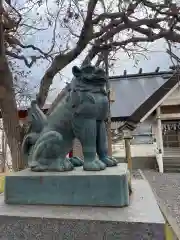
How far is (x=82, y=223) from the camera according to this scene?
0.88 m

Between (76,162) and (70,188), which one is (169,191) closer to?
(76,162)

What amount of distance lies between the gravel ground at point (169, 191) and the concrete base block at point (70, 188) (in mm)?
2944

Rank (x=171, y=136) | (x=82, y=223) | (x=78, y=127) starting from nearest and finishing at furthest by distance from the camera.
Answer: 1. (x=82, y=223)
2. (x=78, y=127)
3. (x=171, y=136)

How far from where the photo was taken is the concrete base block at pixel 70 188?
0.98m

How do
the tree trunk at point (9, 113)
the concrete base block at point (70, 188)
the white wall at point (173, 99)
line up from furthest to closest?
the white wall at point (173, 99)
the tree trunk at point (9, 113)
the concrete base block at point (70, 188)

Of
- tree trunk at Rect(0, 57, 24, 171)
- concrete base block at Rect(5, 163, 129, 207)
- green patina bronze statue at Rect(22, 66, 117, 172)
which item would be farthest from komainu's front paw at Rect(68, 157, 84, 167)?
tree trunk at Rect(0, 57, 24, 171)

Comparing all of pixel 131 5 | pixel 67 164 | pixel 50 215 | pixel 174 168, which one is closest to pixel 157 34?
pixel 131 5

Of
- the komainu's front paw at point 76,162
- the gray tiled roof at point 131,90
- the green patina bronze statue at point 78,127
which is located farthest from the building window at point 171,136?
the green patina bronze statue at point 78,127

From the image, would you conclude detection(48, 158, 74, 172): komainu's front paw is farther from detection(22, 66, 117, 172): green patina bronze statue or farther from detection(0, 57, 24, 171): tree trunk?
detection(0, 57, 24, 171): tree trunk

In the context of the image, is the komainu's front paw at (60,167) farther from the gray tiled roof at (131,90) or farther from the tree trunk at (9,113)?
the gray tiled roof at (131,90)

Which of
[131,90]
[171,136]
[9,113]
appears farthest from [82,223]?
[171,136]

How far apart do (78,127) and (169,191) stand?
16.5 ft

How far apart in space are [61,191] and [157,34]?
3982 mm

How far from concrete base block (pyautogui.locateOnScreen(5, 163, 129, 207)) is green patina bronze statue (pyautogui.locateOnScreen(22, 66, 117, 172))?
86 millimetres
